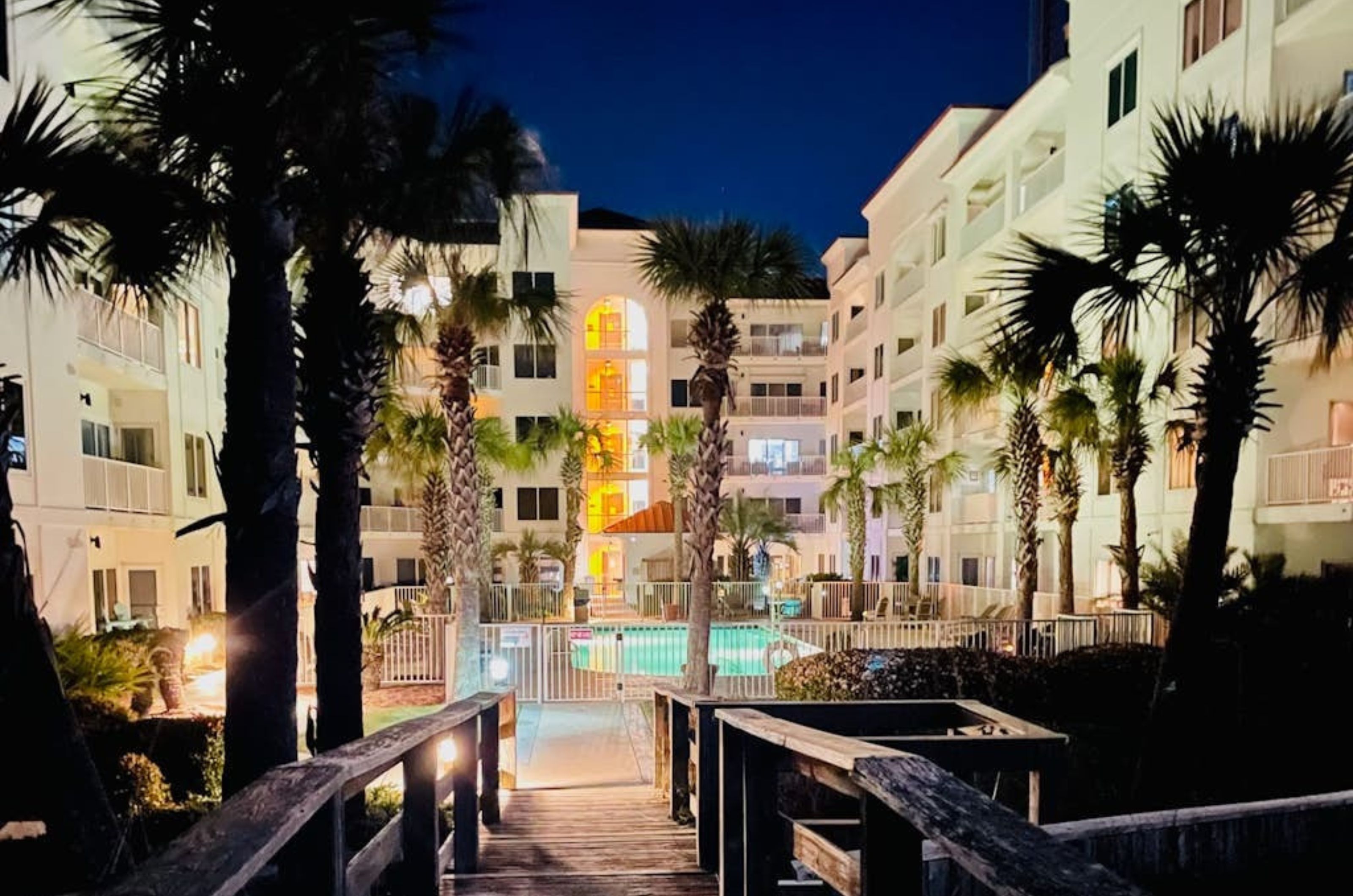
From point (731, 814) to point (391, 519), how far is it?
82.9 feet

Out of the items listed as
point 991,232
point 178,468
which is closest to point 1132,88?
point 991,232

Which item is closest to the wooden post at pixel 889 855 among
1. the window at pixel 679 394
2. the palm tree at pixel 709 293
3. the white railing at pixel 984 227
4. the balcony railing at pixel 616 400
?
the palm tree at pixel 709 293

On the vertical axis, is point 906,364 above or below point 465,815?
above

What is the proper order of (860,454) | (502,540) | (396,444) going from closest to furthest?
(396,444), (860,454), (502,540)

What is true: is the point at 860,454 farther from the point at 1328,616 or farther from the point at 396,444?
the point at 1328,616

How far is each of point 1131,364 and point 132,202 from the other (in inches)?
554

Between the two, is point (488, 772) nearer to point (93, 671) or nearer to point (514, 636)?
point (93, 671)

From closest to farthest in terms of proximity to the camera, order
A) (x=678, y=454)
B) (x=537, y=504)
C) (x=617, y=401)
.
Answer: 1. (x=678, y=454)
2. (x=537, y=504)
3. (x=617, y=401)

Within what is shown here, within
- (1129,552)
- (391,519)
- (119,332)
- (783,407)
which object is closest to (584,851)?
(1129,552)

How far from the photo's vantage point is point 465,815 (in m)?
4.40

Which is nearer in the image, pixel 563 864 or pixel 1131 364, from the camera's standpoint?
pixel 563 864

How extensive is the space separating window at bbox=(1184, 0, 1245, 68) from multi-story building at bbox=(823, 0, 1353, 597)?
0.03 metres

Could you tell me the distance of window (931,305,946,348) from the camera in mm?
24875

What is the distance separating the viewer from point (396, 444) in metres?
19.0
